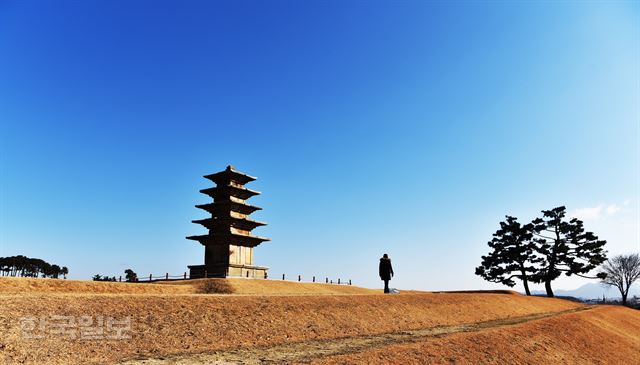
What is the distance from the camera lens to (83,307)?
998 cm

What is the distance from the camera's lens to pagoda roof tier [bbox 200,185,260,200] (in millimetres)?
41469

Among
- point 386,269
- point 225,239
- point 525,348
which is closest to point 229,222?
point 225,239

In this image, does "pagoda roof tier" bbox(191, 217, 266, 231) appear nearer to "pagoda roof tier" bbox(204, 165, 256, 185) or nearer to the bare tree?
"pagoda roof tier" bbox(204, 165, 256, 185)

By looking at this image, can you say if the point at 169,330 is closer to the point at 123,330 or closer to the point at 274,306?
the point at 123,330

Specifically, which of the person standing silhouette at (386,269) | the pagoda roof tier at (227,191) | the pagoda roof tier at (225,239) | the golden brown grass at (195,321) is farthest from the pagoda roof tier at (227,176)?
the golden brown grass at (195,321)

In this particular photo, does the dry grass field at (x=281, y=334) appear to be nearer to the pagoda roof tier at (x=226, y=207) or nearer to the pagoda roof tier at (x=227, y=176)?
the pagoda roof tier at (x=226, y=207)

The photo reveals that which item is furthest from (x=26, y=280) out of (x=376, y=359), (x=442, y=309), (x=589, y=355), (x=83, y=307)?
(x=589, y=355)

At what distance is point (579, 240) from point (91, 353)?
150ft

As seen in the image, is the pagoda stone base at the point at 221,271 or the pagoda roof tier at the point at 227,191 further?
the pagoda roof tier at the point at 227,191

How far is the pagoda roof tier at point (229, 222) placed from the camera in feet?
129

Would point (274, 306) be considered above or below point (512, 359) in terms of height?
above

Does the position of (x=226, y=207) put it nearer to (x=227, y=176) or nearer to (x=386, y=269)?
(x=227, y=176)

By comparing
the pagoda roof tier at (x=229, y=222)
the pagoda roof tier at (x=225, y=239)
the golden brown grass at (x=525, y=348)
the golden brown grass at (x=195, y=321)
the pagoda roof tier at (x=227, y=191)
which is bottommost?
the golden brown grass at (x=525, y=348)

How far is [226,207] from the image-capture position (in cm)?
4028
